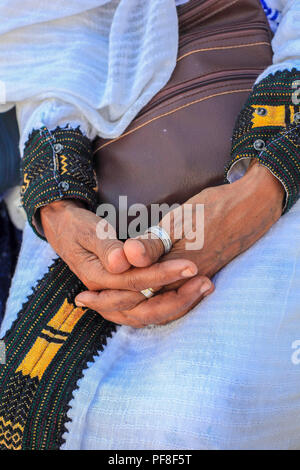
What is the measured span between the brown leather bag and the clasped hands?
0.38ft

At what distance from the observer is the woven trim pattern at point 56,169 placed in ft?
3.92

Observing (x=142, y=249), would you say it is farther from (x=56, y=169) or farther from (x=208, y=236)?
(x=56, y=169)

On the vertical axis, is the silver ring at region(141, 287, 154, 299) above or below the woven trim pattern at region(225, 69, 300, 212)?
below

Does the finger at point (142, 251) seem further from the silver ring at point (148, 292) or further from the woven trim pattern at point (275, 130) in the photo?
the woven trim pattern at point (275, 130)

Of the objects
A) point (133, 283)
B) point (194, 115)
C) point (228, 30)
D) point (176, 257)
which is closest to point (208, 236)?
point (176, 257)

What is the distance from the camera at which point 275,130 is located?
113 centimetres

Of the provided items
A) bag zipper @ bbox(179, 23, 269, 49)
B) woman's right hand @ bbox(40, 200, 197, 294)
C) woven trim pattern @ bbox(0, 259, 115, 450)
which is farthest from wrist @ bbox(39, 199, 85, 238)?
bag zipper @ bbox(179, 23, 269, 49)

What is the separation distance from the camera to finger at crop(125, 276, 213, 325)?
1.04 meters

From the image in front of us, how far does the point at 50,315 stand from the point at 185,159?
1.56 ft

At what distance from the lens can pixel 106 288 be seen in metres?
1.10

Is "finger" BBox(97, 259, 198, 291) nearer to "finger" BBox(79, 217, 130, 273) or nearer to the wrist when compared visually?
"finger" BBox(79, 217, 130, 273)

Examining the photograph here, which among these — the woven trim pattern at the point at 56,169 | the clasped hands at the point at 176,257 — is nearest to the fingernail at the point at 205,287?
the clasped hands at the point at 176,257

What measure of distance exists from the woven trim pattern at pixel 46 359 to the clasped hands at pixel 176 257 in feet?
0.21

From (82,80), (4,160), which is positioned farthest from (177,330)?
(4,160)
